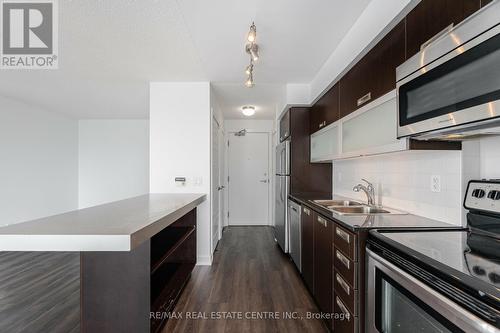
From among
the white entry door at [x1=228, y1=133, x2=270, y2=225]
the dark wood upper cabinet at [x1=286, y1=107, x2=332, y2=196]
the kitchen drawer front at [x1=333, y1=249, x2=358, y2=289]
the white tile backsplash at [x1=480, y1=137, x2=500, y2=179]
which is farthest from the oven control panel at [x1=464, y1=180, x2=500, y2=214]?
the white entry door at [x1=228, y1=133, x2=270, y2=225]

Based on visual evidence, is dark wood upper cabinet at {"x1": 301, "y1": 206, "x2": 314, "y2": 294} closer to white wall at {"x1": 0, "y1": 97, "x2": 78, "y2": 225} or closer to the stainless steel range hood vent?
the stainless steel range hood vent

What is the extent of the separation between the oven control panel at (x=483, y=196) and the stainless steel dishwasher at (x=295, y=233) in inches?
62.8

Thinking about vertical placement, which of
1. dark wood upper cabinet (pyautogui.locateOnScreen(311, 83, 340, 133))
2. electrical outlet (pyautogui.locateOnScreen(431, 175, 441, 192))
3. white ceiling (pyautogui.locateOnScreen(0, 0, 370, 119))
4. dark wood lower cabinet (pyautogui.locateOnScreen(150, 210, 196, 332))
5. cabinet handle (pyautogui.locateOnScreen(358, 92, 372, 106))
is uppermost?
white ceiling (pyautogui.locateOnScreen(0, 0, 370, 119))

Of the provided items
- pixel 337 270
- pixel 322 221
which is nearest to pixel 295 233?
pixel 322 221

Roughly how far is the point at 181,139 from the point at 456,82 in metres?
3.01

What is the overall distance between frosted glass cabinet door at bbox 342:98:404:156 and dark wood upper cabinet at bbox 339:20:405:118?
0.32 feet

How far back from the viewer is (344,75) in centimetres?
224

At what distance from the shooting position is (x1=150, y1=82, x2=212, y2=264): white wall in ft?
11.1

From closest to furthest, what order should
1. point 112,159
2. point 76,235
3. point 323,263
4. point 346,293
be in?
1. point 76,235
2. point 346,293
3. point 323,263
4. point 112,159

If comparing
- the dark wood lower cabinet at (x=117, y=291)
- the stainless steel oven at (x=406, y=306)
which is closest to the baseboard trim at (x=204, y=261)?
A: the dark wood lower cabinet at (x=117, y=291)

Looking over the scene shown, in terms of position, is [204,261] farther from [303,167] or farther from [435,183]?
[435,183]

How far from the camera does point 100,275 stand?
61.4 inches

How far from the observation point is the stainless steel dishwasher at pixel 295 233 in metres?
2.78

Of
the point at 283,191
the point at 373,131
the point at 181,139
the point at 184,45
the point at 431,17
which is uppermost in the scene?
the point at 184,45
